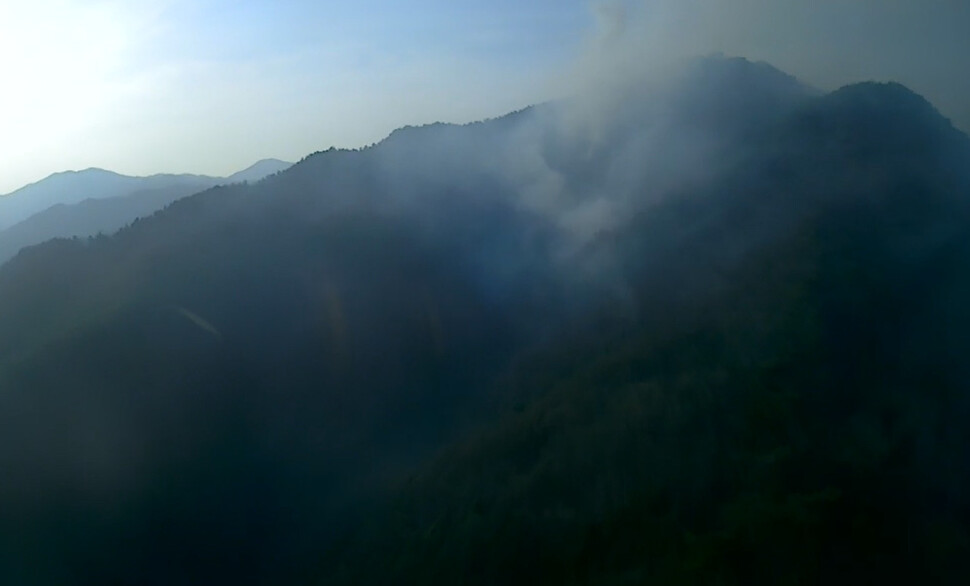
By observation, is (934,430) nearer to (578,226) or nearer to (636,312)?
(636,312)

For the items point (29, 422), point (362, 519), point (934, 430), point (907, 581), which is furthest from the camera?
point (29, 422)

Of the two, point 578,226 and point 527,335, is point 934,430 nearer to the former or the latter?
point 527,335

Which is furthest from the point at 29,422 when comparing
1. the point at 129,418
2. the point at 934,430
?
the point at 934,430

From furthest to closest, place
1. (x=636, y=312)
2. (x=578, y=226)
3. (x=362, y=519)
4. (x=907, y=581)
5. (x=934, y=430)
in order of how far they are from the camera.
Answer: (x=578, y=226) → (x=636, y=312) → (x=362, y=519) → (x=934, y=430) → (x=907, y=581)

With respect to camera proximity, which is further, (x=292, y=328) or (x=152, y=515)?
→ (x=292, y=328)

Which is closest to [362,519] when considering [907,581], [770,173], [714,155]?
[907,581]

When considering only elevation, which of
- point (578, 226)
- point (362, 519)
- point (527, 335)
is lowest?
point (362, 519)

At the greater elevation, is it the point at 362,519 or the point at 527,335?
the point at 527,335
